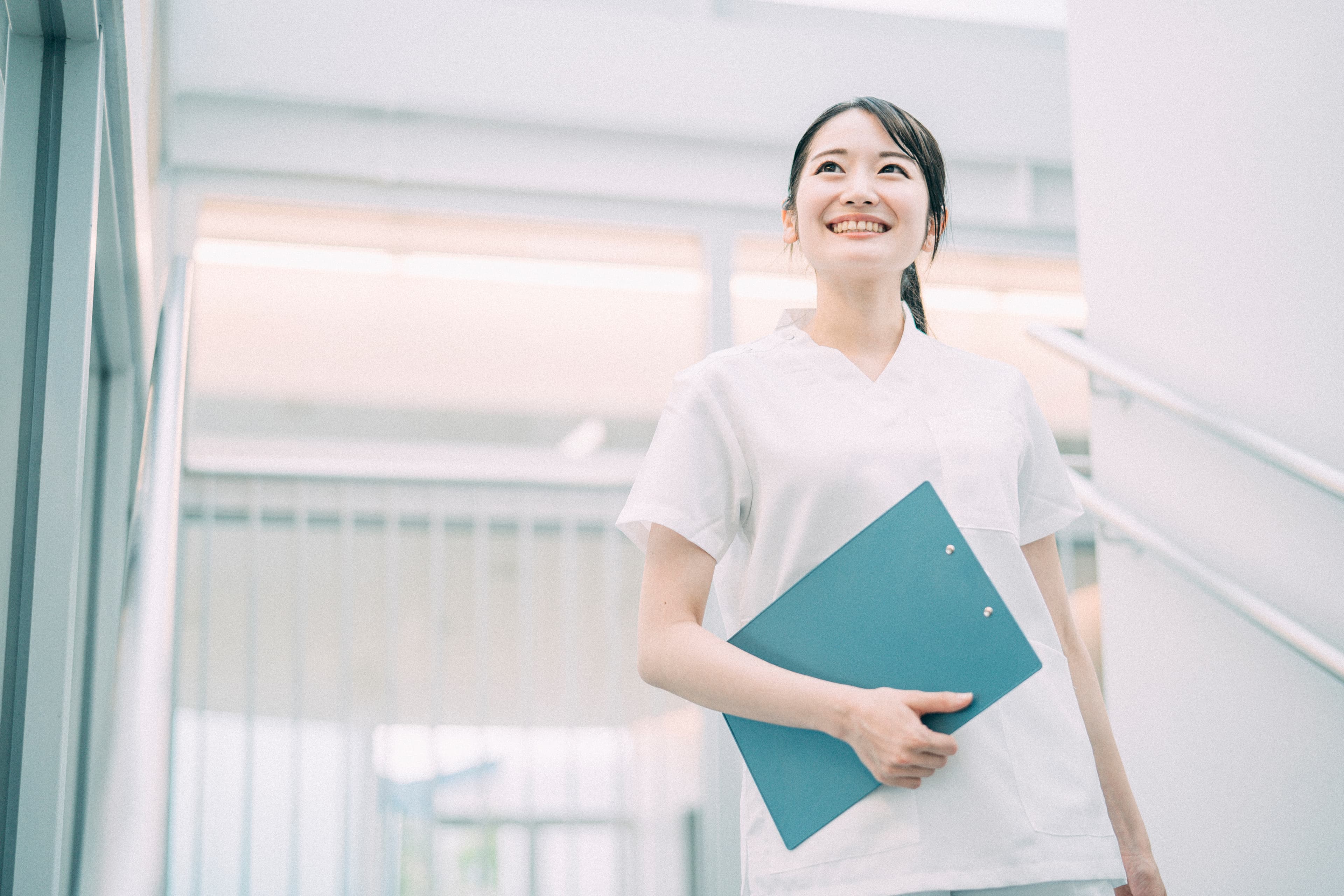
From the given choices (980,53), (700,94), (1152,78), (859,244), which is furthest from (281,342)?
(859,244)

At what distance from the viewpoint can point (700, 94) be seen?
2.92 m

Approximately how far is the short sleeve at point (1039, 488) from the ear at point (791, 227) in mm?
214

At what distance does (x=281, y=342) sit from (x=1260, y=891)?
2293mm

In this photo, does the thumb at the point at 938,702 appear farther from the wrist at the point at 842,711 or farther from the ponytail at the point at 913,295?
the ponytail at the point at 913,295

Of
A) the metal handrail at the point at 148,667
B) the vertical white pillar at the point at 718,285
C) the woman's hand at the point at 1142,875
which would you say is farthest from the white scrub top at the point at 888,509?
the vertical white pillar at the point at 718,285

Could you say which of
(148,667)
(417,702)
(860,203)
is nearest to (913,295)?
(860,203)

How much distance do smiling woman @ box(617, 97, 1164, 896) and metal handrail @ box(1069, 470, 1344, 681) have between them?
47 cm

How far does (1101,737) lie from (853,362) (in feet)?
1.12

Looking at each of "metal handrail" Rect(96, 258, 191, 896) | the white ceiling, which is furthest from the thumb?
the white ceiling

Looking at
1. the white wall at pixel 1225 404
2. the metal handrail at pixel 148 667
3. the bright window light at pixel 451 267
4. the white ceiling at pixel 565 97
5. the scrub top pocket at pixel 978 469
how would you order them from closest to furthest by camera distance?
the scrub top pocket at pixel 978 469 → the metal handrail at pixel 148 667 → the white wall at pixel 1225 404 → the white ceiling at pixel 565 97 → the bright window light at pixel 451 267

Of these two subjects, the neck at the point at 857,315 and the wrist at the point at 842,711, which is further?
the neck at the point at 857,315

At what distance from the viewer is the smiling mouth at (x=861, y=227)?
3.07ft

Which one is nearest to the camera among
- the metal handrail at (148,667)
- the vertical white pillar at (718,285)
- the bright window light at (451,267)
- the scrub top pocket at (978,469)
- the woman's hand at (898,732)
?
the woman's hand at (898,732)

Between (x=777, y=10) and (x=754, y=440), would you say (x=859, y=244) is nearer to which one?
(x=754, y=440)
